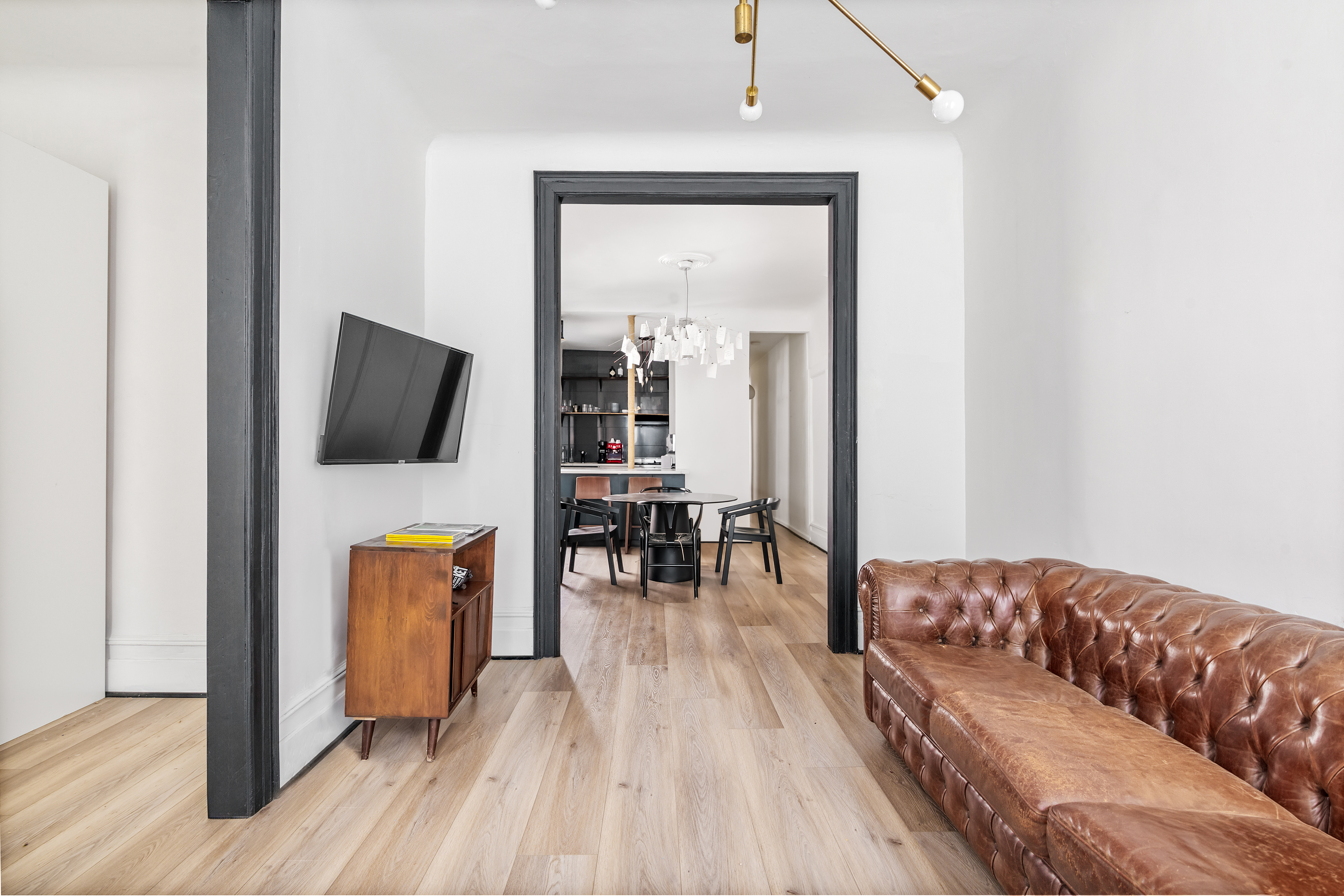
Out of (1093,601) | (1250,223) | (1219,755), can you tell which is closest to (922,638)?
(1093,601)

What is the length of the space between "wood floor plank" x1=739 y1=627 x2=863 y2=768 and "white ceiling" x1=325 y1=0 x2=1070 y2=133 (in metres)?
2.88

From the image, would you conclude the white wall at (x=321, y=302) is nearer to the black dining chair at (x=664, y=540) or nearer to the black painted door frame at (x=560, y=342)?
the black painted door frame at (x=560, y=342)

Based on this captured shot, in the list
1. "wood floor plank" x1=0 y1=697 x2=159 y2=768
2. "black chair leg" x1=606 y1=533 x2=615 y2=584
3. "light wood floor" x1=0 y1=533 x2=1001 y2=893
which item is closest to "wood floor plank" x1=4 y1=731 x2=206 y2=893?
"light wood floor" x1=0 y1=533 x2=1001 y2=893

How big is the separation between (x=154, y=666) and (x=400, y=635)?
1.60 m

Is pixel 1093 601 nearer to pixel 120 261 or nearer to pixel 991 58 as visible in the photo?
pixel 991 58

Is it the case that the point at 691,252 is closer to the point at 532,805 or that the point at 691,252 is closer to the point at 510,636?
the point at 510,636

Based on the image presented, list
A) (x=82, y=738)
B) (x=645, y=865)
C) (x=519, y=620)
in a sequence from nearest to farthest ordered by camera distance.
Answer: (x=645, y=865) → (x=82, y=738) → (x=519, y=620)

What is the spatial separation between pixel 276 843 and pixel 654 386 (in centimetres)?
912

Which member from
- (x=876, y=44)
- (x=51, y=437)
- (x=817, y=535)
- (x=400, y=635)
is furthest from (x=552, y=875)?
(x=817, y=535)

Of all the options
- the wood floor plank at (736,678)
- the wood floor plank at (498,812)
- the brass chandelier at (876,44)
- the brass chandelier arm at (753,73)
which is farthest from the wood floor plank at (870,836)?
the brass chandelier arm at (753,73)

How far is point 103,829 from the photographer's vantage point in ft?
6.10

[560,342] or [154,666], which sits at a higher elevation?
[560,342]

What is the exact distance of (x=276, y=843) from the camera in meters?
1.81

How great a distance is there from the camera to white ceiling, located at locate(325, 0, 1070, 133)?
2.48 m
